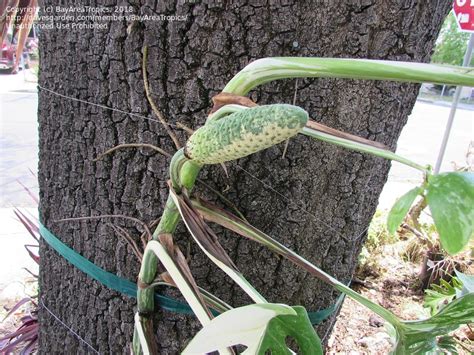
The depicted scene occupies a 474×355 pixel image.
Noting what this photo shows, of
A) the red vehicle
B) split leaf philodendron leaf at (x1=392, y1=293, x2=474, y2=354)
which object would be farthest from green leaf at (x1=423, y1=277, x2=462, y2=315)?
the red vehicle

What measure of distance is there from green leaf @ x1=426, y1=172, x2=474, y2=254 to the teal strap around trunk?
1.24 ft

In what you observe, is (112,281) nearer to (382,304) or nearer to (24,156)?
(382,304)

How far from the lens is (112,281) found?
62 cm

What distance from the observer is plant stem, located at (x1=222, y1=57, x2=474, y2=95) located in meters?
0.30

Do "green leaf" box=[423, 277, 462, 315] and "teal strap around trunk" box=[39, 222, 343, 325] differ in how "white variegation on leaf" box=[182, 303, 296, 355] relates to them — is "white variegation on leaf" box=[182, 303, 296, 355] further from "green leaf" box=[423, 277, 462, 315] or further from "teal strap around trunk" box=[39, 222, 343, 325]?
"green leaf" box=[423, 277, 462, 315]

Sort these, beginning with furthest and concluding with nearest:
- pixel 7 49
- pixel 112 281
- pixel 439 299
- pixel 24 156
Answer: pixel 24 156, pixel 439 299, pixel 7 49, pixel 112 281

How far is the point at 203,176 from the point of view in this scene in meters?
0.55

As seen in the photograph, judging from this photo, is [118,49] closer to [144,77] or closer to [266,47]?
[144,77]

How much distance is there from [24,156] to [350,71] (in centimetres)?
402

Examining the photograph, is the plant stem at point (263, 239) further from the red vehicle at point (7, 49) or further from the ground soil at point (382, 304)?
the ground soil at point (382, 304)

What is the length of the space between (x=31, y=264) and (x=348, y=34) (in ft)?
7.70

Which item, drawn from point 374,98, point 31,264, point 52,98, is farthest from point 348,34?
point 31,264

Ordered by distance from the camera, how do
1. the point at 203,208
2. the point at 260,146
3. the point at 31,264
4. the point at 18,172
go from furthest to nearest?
the point at 18,172, the point at 31,264, the point at 203,208, the point at 260,146

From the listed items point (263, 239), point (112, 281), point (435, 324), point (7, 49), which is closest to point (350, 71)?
point (263, 239)
